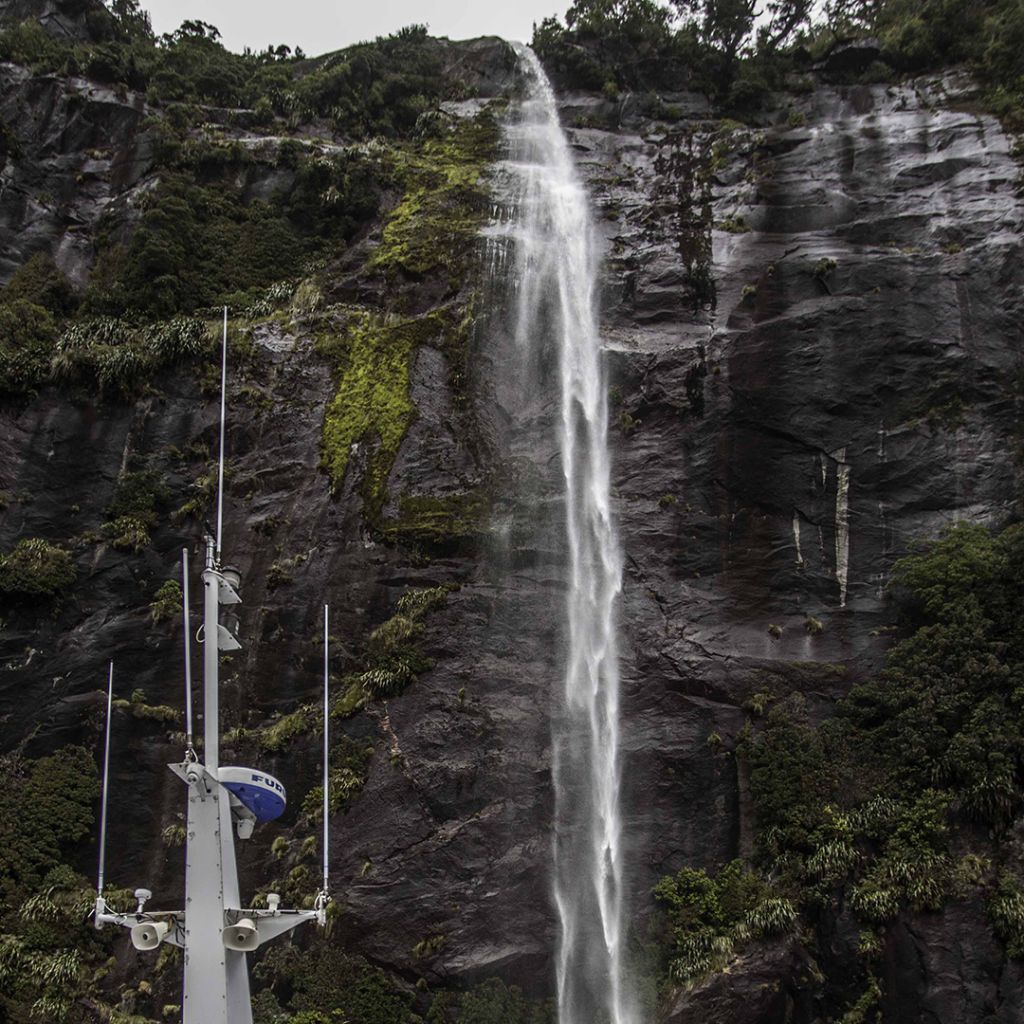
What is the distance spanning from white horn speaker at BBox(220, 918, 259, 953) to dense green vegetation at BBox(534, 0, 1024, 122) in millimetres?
31337

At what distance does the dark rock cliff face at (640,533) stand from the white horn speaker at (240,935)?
27.3 ft

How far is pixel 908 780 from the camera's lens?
17656mm

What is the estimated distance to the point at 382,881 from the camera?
58.3ft

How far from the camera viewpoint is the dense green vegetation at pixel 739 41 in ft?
103

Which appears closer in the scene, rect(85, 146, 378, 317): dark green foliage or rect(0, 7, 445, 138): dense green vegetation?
rect(85, 146, 378, 317): dark green foliage

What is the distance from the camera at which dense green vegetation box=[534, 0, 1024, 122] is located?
31359 mm

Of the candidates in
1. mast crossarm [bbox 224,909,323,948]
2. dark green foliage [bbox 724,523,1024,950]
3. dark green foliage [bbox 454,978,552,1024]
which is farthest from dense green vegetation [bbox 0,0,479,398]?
mast crossarm [bbox 224,909,323,948]

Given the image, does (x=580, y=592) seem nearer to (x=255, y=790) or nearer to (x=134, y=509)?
(x=134, y=509)

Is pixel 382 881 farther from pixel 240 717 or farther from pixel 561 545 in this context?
pixel 561 545

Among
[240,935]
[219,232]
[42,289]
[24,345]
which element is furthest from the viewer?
[219,232]

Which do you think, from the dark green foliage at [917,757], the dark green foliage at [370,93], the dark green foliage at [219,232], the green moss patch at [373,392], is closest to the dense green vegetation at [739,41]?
the dark green foliage at [370,93]

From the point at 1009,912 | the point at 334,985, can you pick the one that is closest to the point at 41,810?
the point at 334,985

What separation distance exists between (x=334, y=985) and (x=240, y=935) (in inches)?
324

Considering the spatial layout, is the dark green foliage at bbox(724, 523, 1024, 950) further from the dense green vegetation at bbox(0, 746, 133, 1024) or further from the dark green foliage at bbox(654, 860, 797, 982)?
the dense green vegetation at bbox(0, 746, 133, 1024)
